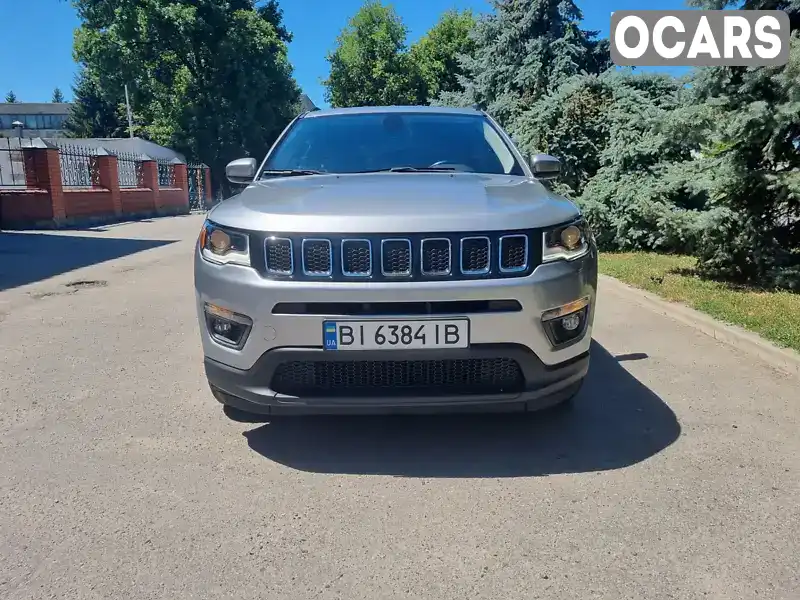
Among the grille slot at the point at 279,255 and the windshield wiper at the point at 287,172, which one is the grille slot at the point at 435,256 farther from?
the windshield wiper at the point at 287,172

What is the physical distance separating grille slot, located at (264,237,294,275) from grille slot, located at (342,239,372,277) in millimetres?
235

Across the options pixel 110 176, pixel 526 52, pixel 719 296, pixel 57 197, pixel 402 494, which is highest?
pixel 526 52

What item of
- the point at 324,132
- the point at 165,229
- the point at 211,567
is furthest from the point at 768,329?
the point at 165,229

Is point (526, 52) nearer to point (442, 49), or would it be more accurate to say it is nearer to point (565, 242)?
point (565, 242)

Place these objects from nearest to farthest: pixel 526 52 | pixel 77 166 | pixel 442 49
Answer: pixel 77 166 → pixel 526 52 → pixel 442 49

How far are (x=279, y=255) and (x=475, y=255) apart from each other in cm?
85

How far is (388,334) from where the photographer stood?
2756 millimetres

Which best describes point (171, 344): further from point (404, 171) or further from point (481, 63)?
point (481, 63)

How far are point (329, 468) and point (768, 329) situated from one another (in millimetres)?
3996

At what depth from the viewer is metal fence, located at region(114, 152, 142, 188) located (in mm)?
22500

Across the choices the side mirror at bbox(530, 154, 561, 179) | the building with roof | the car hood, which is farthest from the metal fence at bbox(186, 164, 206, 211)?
the building with roof

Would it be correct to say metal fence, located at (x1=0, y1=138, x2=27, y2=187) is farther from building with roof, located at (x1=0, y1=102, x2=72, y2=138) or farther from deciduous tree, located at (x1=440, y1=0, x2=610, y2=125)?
building with roof, located at (x1=0, y1=102, x2=72, y2=138)

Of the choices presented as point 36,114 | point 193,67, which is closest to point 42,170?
point 193,67

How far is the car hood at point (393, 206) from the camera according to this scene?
9.16 feet
